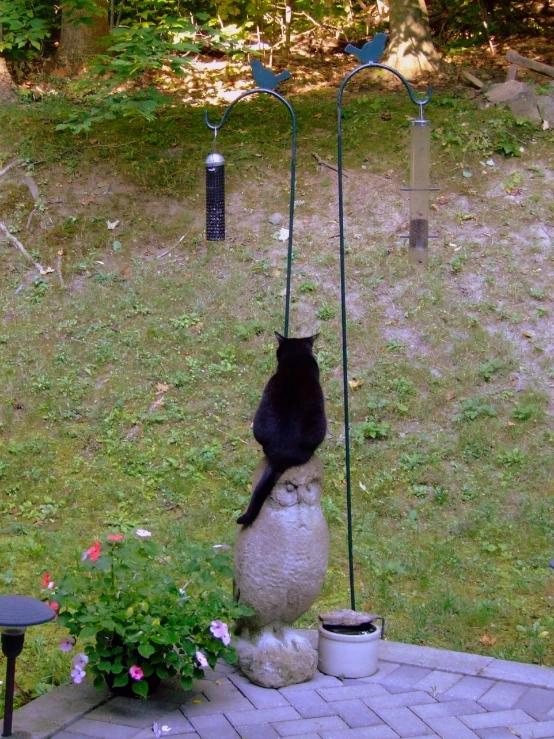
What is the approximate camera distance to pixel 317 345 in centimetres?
864

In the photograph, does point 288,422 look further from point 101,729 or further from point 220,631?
point 101,729

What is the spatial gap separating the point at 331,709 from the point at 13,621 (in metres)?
1.54

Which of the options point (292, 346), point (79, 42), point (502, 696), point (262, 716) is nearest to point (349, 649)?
point (262, 716)

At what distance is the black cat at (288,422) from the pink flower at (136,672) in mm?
823

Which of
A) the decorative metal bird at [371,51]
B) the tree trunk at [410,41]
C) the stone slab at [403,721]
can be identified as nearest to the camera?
the stone slab at [403,721]

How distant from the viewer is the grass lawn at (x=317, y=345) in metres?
6.41

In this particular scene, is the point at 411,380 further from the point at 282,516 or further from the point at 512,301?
the point at 282,516

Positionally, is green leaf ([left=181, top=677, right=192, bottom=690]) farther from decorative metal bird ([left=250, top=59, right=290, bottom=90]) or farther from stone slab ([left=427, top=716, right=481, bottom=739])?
decorative metal bird ([left=250, top=59, right=290, bottom=90])

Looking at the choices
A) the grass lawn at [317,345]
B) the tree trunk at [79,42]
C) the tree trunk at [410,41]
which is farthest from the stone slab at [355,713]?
the tree trunk at [79,42]

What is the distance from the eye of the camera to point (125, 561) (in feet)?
13.8

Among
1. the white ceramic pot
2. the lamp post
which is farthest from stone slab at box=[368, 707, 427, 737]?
the lamp post

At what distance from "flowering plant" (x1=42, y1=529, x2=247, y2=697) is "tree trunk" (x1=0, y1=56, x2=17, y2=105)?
919 cm

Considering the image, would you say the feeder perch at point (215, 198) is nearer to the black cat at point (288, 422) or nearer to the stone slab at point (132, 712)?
the black cat at point (288, 422)

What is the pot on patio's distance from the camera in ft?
14.6
